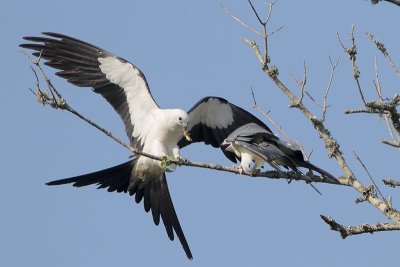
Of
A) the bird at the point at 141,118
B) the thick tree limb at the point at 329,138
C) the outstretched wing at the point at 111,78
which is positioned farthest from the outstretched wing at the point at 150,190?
the thick tree limb at the point at 329,138

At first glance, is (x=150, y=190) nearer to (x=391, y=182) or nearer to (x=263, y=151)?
(x=263, y=151)

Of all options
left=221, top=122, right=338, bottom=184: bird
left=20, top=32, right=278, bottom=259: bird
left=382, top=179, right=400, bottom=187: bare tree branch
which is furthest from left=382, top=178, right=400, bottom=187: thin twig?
left=20, top=32, right=278, bottom=259: bird

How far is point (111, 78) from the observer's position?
7836 millimetres

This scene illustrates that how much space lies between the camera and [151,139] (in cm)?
738

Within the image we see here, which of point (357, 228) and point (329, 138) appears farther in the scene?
point (329, 138)

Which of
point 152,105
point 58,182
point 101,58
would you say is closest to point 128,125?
point 152,105

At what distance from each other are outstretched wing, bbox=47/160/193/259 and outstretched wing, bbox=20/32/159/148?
478 mm

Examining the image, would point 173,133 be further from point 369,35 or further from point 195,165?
point 369,35

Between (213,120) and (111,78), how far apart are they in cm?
133

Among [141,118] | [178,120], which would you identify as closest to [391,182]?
[178,120]

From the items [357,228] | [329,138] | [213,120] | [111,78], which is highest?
[111,78]

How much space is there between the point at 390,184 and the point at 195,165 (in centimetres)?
143

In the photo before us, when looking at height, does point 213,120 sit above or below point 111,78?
below

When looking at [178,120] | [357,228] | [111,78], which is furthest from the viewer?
[111,78]
